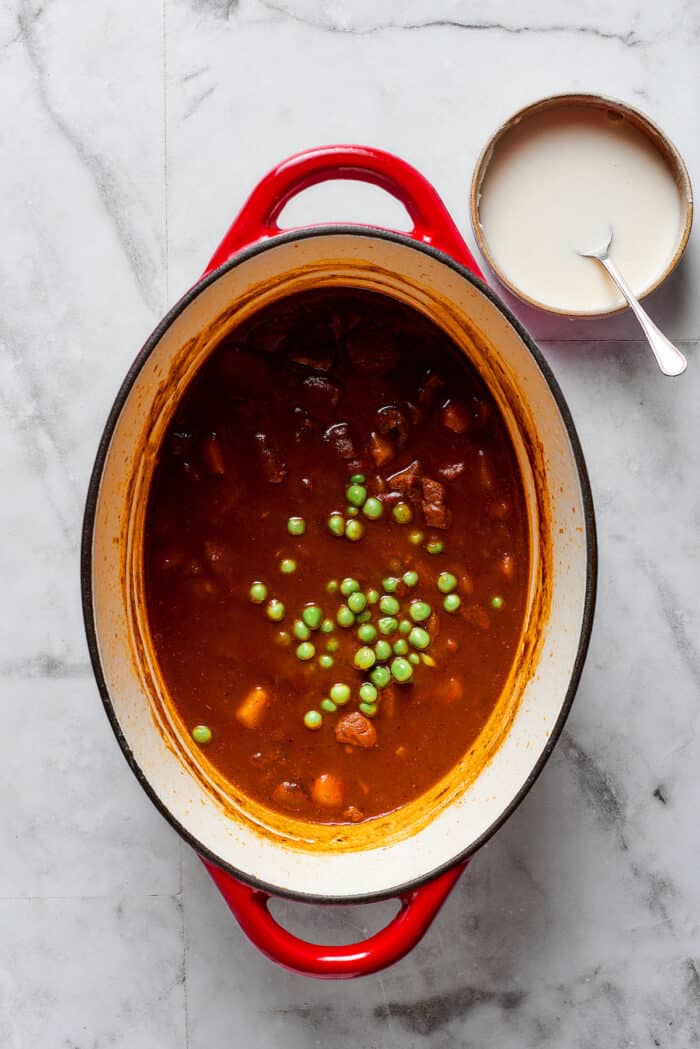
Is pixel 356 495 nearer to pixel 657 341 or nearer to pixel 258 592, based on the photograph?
pixel 258 592

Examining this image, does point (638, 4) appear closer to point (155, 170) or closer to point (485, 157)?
point (485, 157)

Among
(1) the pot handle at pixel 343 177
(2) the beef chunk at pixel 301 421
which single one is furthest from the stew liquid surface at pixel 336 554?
(1) the pot handle at pixel 343 177

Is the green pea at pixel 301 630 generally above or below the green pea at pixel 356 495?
below

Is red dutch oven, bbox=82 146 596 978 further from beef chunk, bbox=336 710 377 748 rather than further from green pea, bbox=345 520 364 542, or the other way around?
green pea, bbox=345 520 364 542

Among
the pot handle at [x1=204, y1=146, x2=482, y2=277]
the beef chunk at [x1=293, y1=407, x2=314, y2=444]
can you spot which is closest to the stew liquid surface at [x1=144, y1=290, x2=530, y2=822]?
the beef chunk at [x1=293, y1=407, x2=314, y2=444]

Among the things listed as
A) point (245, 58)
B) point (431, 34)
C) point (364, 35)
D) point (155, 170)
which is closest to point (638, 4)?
point (431, 34)

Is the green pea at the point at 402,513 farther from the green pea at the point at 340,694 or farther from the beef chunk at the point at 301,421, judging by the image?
the green pea at the point at 340,694
